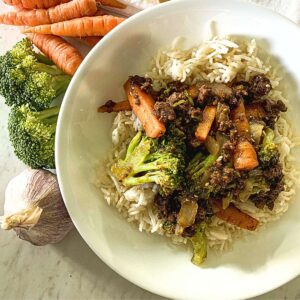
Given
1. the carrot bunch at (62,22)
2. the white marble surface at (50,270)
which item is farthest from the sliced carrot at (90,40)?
the white marble surface at (50,270)

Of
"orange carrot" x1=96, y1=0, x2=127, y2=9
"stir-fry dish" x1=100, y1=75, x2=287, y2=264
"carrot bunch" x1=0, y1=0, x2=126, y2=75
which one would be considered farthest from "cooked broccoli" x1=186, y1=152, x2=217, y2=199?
"orange carrot" x1=96, y1=0, x2=127, y2=9

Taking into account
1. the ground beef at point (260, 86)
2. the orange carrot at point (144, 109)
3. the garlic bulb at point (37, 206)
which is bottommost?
the garlic bulb at point (37, 206)

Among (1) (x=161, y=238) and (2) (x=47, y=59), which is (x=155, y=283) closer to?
(1) (x=161, y=238)

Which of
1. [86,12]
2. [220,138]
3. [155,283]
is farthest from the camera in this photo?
[86,12]

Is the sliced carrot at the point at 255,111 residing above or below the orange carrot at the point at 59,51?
above

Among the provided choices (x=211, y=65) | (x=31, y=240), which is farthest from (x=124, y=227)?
(x=211, y=65)

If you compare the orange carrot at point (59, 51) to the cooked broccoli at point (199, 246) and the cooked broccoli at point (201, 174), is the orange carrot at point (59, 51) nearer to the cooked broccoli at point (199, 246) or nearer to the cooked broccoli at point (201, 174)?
the cooked broccoli at point (201, 174)

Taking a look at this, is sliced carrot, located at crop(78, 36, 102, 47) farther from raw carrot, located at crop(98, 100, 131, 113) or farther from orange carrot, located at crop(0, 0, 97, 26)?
raw carrot, located at crop(98, 100, 131, 113)
